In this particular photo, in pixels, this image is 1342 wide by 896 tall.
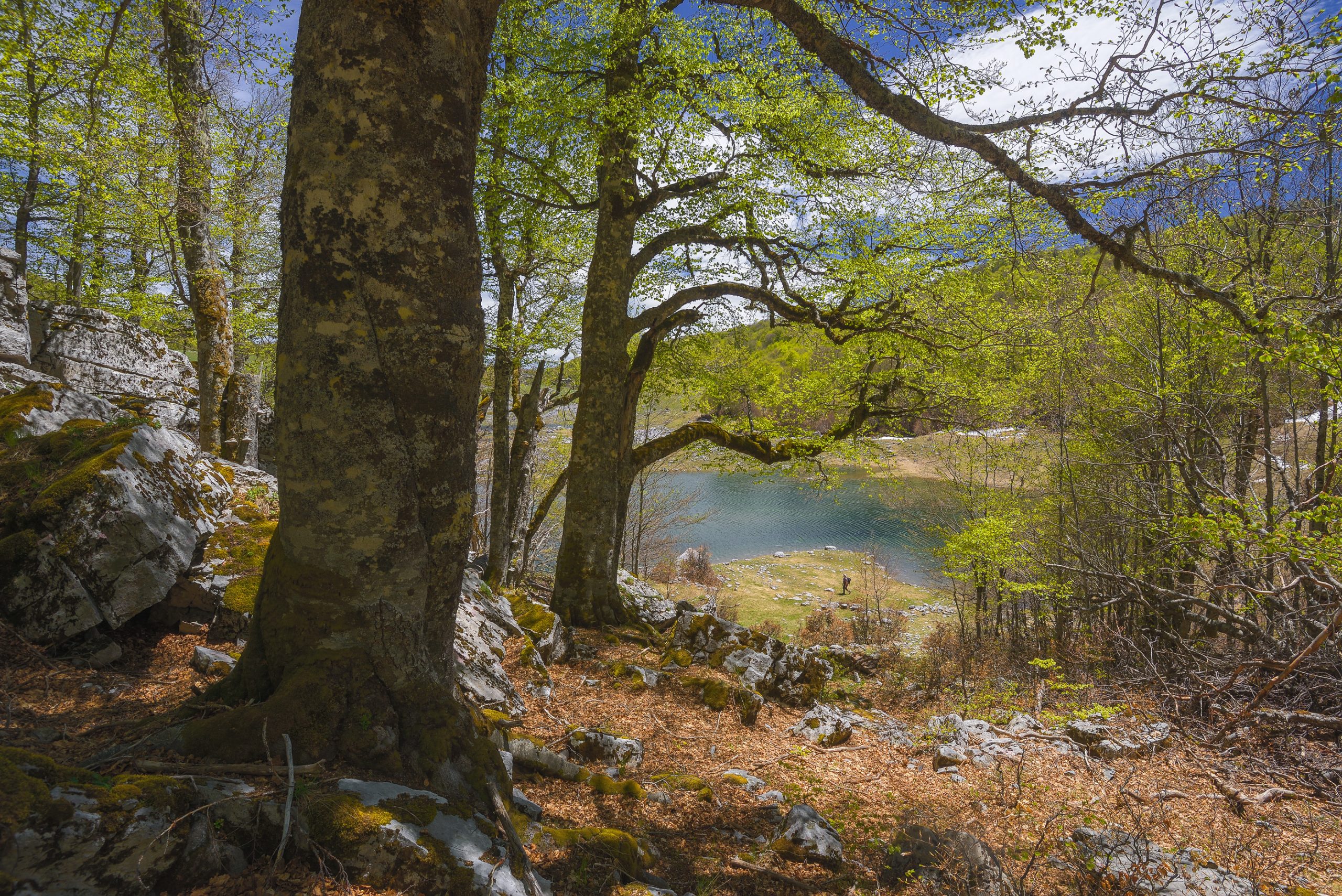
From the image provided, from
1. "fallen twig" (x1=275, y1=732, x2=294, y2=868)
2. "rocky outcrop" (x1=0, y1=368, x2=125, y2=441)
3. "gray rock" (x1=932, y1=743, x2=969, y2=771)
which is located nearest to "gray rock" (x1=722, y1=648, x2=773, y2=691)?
"gray rock" (x1=932, y1=743, x2=969, y2=771)

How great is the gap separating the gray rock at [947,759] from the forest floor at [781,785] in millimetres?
117

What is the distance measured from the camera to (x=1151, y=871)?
3781 millimetres

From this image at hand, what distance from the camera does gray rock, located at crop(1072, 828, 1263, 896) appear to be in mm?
3512

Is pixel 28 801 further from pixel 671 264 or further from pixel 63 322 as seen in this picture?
pixel 63 322

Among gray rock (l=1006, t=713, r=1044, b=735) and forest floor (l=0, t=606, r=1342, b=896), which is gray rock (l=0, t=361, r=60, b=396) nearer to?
forest floor (l=0, t=606, r=1342, b=896)

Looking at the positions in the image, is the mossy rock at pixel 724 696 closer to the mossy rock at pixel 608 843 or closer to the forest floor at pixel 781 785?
the forest floor at pixel 781 785

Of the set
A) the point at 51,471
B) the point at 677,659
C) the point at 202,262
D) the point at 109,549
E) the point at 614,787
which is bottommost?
the point at 677,659

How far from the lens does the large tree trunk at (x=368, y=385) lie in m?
2.34

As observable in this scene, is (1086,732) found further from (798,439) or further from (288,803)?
(288,803)

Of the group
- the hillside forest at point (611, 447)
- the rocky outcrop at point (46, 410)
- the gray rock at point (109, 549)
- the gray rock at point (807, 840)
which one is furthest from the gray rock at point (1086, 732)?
the rocky outcrop at point (46, 410)

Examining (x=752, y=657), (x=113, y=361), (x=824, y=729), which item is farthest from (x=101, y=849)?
(x=113, y=361)

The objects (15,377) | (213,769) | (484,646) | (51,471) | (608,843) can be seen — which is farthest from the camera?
(15,377)

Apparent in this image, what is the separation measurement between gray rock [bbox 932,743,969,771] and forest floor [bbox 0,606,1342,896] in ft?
0.38

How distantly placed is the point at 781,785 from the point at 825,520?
32.6 meters
